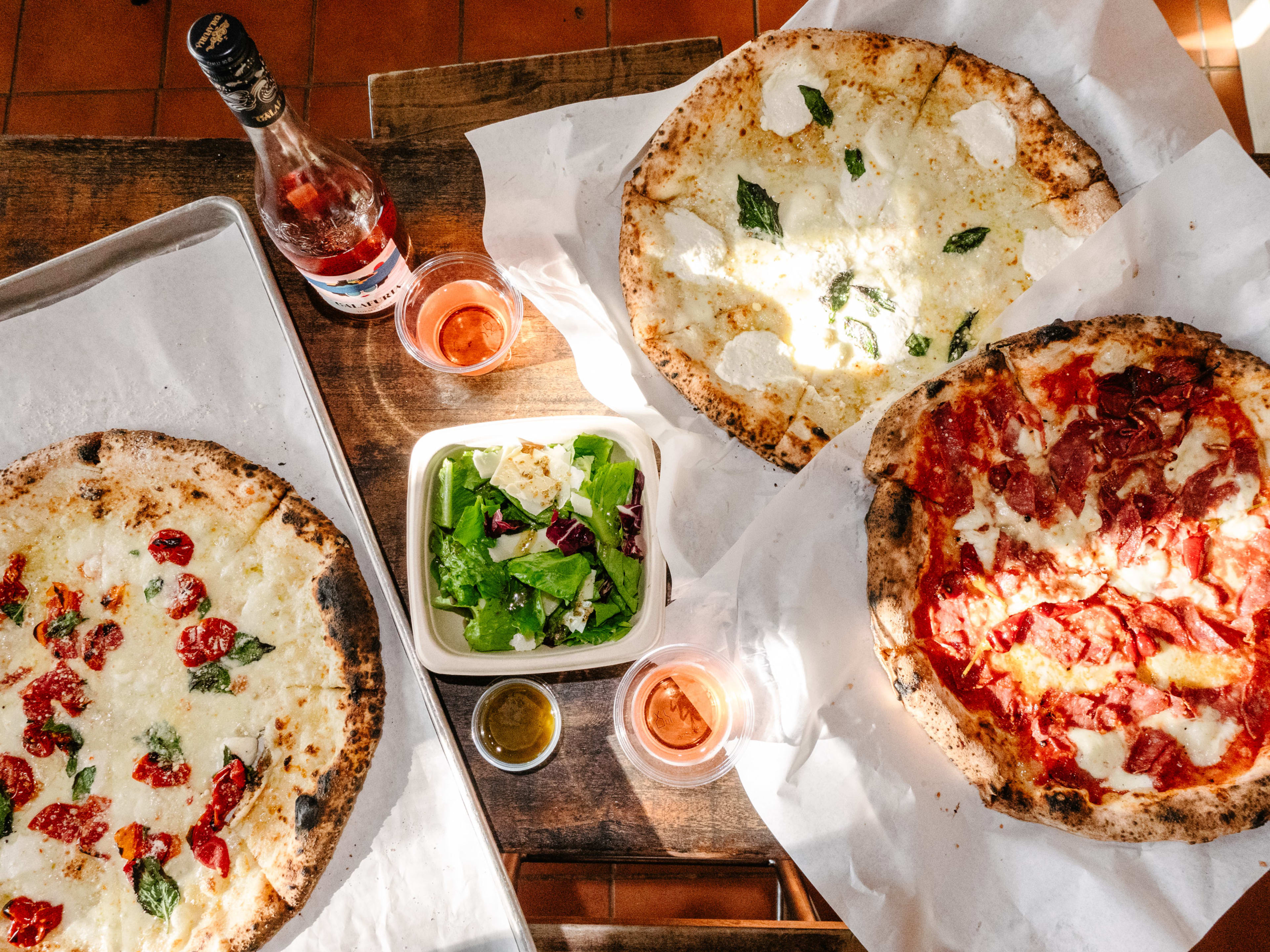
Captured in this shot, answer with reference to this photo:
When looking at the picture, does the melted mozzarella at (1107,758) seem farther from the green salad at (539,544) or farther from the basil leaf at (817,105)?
the basil leaf at (817,105)

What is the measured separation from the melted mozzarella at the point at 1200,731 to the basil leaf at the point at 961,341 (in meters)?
1.20

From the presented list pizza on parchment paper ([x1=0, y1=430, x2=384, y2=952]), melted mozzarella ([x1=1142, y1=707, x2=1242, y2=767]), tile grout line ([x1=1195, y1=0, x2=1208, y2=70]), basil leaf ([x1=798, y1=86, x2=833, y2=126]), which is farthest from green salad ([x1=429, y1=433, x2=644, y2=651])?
tile grout line ([x1=1195, y1=0, x2=1208, y2=70])

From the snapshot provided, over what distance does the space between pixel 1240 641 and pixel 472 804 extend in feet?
7.54

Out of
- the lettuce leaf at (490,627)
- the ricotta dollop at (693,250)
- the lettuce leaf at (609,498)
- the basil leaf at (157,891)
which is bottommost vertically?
the basil leaf at (157,891)

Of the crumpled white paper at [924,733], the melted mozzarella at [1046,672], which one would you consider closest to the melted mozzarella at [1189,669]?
the melted mozzarella at [1046,672]

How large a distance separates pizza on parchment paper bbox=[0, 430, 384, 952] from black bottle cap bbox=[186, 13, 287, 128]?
111cm

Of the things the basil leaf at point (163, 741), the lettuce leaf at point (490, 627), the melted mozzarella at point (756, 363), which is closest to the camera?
the lettuce leaf at point (490, 627)

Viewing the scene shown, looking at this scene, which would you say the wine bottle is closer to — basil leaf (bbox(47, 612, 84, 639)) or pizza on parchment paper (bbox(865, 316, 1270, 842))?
basil leaf (bbox(47, 612, 84, 639))

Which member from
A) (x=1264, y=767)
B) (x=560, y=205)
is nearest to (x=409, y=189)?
(x=560, y=205)

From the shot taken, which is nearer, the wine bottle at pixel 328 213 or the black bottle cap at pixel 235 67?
the black bottle cap at pixel 235 67

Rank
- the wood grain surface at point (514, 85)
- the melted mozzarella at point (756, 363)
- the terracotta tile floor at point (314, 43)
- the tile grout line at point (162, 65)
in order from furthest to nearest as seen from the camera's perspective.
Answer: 1. the tile grout line at point (162, 65)
2. the terracotta tile floor at point (314, 43)
3. the wood grain surface at point (514, 85)
4. the melted mozzarella at point (756, 363)

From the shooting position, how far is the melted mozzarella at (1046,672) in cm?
245

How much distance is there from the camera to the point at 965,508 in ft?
8.20

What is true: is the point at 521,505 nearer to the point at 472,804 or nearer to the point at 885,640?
the point at 472,804
